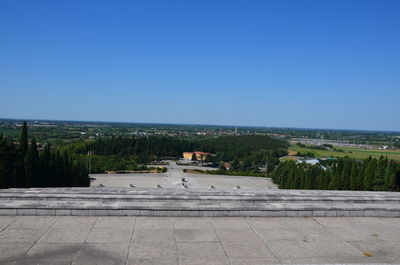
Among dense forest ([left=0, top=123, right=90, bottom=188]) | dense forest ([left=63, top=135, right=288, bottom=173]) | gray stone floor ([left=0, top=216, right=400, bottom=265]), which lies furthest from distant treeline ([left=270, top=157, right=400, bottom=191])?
dense forest ([left=63, top=135, right=288, bottom=173])

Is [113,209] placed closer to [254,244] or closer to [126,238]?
[126,238]

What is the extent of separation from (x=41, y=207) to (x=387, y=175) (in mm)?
29042

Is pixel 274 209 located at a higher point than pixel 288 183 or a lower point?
higher

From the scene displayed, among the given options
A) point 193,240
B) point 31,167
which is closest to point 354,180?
point 31,167

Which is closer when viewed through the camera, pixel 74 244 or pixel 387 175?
pixel 74 244

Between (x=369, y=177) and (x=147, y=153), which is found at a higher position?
(x=369, y=177)

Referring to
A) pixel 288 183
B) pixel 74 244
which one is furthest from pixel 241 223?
pixel 288 183

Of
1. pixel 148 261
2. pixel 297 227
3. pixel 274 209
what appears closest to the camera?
pixel 148 261

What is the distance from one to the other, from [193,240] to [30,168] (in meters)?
24.0

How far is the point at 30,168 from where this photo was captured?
2591 cm

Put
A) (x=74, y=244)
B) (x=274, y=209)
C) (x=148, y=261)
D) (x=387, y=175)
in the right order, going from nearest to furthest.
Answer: (x=148, y=261)
(x=74, y=244)
(x=274, y=209)
(x=387, y=175)

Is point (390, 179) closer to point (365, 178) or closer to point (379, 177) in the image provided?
point (379, 177)

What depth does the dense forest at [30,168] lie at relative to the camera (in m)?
24.1

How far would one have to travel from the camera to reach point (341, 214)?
7.67 metres
